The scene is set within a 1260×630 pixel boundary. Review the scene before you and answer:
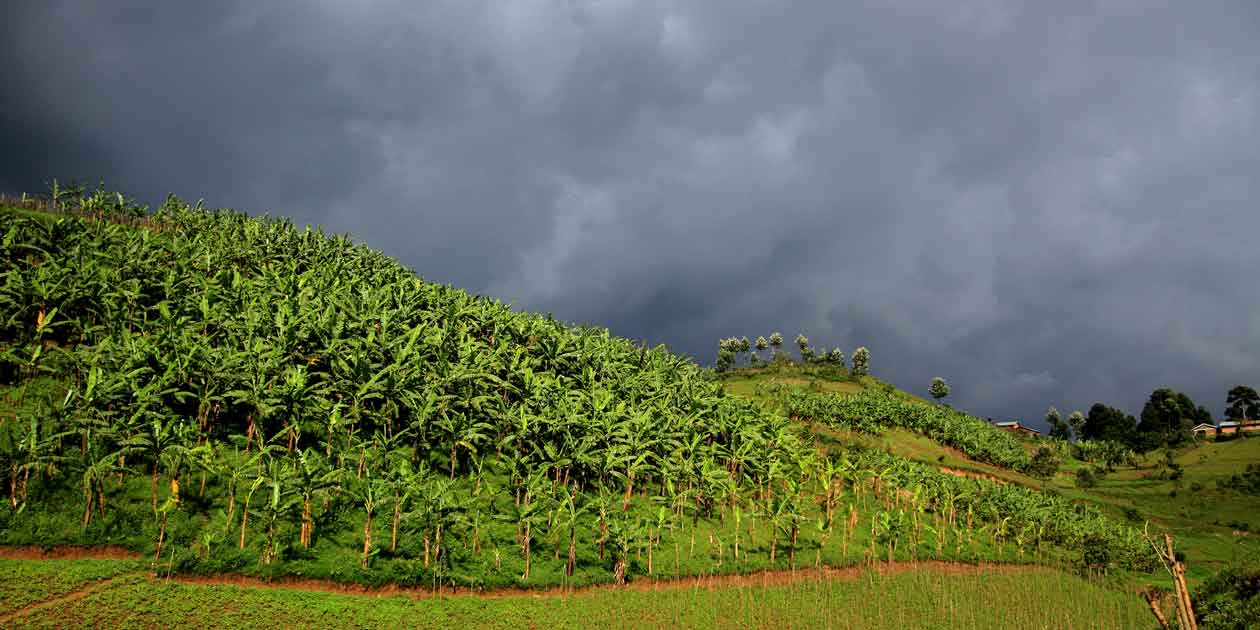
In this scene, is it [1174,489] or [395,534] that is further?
[1174,489]

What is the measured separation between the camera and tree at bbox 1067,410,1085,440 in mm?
147750

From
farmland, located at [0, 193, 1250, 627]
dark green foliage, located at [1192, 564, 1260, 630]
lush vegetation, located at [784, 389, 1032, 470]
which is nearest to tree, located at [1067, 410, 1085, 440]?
lush vegetation, located at [784, 389, 1032, 470]

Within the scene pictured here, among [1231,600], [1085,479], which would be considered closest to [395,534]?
[1231,600]

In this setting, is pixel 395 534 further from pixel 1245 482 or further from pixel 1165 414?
pixel 1165 414

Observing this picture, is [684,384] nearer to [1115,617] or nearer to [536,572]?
[536,572]

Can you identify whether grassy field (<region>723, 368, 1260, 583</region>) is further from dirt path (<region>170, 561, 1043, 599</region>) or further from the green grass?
the green grass

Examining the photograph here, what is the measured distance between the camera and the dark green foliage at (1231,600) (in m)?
16.4

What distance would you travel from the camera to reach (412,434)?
26453mm

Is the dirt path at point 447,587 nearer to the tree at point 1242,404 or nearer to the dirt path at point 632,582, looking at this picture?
the dirt path at point 632,582

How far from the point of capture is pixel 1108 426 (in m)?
137

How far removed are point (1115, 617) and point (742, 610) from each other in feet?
56.6

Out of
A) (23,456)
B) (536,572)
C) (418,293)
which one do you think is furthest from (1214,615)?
(418,293)

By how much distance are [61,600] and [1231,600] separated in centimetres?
A: 3023

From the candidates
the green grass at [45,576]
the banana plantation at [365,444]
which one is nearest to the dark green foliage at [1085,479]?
the banana plantation at [365,444]
